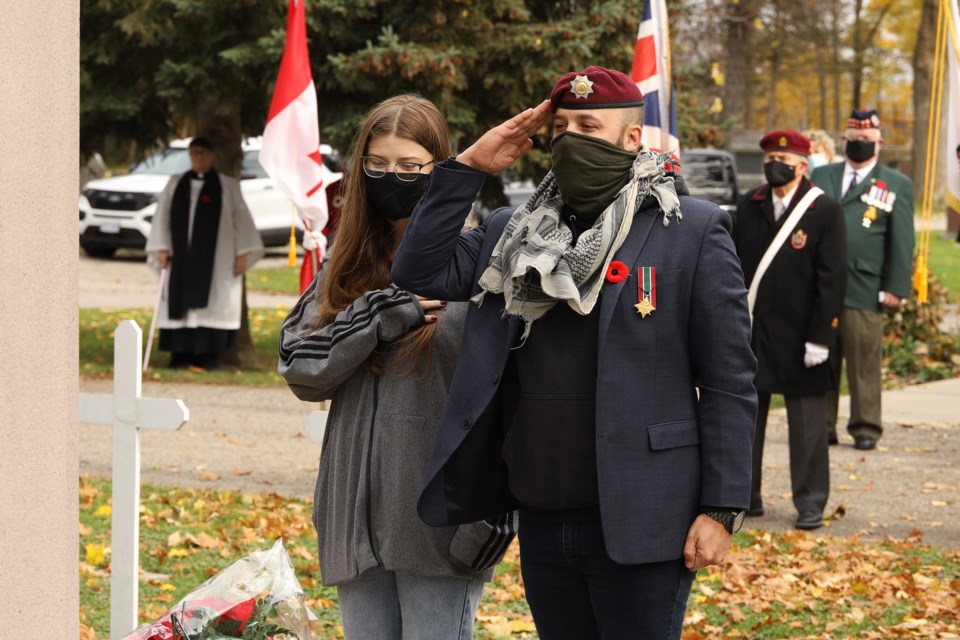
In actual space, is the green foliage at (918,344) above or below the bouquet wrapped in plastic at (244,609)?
below

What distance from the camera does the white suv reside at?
78.8ft

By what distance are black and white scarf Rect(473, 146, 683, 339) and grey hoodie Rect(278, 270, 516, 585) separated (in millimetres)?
288

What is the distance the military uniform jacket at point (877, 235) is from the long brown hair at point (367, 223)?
6.48 metres

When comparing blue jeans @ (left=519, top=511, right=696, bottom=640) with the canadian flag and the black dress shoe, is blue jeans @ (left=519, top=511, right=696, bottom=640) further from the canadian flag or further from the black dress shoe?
the canadian flag

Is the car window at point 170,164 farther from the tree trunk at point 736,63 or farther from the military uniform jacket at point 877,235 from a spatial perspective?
the military uniform jacket at point 877,235

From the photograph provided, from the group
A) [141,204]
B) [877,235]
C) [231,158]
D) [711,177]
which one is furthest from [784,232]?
[141,204]

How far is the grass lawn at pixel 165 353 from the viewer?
12.8 meters

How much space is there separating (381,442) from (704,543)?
2.70 feet

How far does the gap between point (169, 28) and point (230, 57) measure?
35.4 inches

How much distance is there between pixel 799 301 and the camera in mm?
7609

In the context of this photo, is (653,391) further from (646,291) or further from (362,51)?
(362,51)

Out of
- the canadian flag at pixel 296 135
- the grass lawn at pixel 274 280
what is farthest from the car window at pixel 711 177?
the canadian flag at pixel 296 135

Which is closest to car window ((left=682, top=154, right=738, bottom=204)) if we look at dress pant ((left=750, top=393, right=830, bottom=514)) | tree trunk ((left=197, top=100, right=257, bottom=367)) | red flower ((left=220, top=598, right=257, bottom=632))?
tree trunk ((left=197, top=100, right=257, bottom=367))

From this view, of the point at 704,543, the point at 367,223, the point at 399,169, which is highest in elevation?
the point at 399,169
